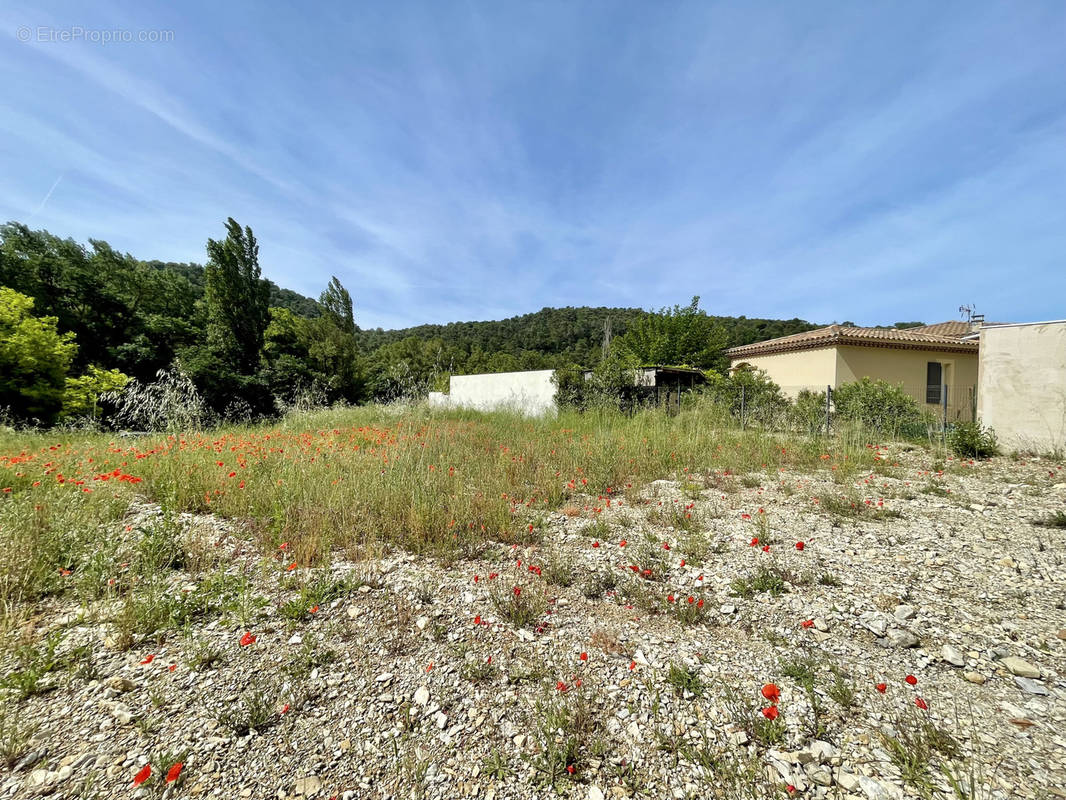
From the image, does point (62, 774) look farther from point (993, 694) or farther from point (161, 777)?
point (993, 694)

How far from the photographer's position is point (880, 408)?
9.48 m

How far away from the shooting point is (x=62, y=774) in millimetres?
1251

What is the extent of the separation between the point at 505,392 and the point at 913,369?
16.0 metres

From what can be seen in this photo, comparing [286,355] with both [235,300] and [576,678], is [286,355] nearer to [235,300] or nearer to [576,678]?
[235,300]

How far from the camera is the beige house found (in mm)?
13781

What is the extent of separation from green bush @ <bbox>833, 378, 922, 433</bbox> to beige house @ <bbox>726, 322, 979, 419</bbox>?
145 inches

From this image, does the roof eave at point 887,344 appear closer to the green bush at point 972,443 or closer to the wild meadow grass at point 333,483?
the green bush at point 972,443

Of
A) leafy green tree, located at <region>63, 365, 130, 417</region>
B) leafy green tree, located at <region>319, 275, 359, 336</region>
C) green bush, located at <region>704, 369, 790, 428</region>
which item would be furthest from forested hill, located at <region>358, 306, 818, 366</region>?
leafy green tree, located at <region>63, 365, 130, 417</region>

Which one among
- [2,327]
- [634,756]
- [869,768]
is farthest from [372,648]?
[2,327]

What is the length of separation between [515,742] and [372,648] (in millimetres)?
891

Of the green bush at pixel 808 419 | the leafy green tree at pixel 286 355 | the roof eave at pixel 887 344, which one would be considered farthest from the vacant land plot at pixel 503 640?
the leafy green tree at pixel 286 355

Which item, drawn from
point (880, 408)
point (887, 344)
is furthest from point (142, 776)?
point (887, 344)

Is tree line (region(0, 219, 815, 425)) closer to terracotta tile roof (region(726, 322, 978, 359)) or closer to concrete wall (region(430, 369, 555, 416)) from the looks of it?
concrete wall (region(430, 369, 555, 416))

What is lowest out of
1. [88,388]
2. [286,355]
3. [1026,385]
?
[88,388]
